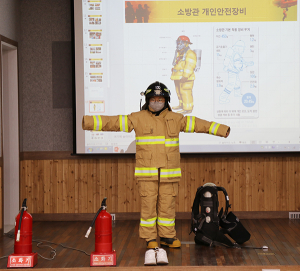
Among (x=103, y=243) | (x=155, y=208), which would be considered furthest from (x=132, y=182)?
(x=103, y=243)

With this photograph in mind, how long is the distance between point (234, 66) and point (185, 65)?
58 centimetres

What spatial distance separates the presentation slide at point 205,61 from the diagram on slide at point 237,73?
0.04 feet

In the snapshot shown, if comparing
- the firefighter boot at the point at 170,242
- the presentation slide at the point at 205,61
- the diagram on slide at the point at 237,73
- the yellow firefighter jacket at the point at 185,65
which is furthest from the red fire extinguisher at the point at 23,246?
the diagram on slide at the point at 237,73

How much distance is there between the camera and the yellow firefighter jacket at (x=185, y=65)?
171 inches

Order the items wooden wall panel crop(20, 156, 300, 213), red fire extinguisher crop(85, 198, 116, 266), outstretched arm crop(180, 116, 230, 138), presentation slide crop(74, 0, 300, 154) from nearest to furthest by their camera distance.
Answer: red fire extinguisher crop(85, 198, 116, 266)
outstretched arm crop(180, 116, 230, 138)
presentation slide crop(74, 0, 300, 154)
wooden wall panel crop(20, 156, 300, 213)

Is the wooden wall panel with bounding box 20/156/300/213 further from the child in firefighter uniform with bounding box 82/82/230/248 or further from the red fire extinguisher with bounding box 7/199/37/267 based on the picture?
the red fire extinguisher with bounding box 7/199/37/267

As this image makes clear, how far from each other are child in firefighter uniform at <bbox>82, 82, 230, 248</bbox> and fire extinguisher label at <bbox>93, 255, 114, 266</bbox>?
465 millimetres

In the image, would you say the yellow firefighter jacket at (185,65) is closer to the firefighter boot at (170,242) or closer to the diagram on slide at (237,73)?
the diagram on slide at (237,73)

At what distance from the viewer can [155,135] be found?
3225 mm

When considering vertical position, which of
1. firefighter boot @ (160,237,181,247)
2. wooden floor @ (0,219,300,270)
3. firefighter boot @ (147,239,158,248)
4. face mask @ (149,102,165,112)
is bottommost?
wooden floor @ (0,219,300,270)

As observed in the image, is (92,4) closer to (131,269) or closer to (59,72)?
(59,72)

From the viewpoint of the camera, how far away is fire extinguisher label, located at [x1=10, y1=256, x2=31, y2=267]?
9.33 ft

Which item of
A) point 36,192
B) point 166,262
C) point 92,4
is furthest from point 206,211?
point 92,4

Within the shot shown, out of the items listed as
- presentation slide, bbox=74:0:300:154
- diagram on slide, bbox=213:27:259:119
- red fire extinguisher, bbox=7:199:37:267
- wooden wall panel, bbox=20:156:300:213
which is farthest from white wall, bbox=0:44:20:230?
diagram on slide, bbox=213:27:259:119
